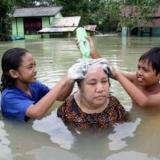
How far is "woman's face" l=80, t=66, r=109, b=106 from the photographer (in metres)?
3.31

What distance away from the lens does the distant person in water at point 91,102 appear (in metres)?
3.32

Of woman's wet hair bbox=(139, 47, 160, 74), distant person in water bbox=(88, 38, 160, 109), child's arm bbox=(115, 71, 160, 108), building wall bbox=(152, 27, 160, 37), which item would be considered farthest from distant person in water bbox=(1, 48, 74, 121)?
building wall bbox=(152, 27, 160, 37)

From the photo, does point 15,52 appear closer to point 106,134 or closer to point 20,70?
point 20,70

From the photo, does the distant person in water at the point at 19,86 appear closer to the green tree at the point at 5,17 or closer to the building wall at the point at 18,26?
the green tree at the point at 5,17

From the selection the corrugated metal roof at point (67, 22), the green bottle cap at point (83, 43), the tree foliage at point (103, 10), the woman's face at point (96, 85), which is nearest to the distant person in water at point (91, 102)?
the woman's face at point (96, 85)

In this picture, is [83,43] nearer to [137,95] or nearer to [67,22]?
[137,95]

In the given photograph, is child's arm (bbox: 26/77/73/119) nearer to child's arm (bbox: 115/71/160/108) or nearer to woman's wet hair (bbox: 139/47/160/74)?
child's arm (bbox: 115/71/160/108)

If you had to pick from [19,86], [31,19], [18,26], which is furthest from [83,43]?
[31,19]

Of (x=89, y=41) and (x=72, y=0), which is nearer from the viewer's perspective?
(x=89, y=41)

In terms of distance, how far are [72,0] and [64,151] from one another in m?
41.7

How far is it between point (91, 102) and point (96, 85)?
20 cm

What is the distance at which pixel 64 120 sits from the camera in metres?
3.84

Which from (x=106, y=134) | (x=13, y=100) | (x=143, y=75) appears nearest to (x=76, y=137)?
(x=106, y=134)

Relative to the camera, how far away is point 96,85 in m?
3.32
